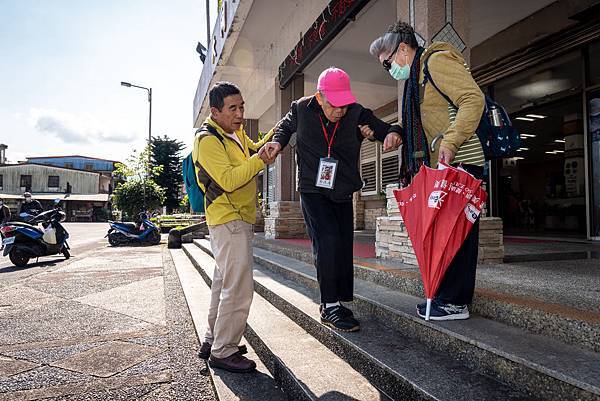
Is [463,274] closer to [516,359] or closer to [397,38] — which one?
[516,359]

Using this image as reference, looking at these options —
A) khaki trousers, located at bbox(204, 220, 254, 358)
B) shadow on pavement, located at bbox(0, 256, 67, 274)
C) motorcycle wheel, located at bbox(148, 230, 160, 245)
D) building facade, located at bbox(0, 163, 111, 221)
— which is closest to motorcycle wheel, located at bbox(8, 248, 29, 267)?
shadow on pavement, located at bbox(0, 256, 67, 274)

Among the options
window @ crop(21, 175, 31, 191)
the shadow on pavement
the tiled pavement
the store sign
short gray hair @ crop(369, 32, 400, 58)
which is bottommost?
the tiled pavement

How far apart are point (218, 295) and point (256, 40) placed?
7.18 metres

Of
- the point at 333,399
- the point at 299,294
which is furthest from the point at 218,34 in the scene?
the point at 333,399

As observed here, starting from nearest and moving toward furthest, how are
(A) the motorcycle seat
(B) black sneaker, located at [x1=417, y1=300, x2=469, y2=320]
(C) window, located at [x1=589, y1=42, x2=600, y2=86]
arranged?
1. (B) black sneaker, located at [x1=417, y1=300, x2=469, y2=320]
2. (C) window, located at [x1=589, y1=42, x2=600, y2=86]
3. (A) the motorcycle seat

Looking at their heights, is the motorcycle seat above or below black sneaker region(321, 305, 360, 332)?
above

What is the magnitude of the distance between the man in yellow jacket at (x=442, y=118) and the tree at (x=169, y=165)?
35073 millimetres

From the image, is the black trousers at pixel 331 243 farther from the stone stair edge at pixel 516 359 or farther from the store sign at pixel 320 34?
the store sign at pixel 320 34

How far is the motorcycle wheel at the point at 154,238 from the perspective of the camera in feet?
43.6

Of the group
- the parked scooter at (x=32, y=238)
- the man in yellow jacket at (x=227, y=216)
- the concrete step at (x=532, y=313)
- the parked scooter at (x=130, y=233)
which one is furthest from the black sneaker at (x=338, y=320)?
the parked scooter at (x=130, y=233)

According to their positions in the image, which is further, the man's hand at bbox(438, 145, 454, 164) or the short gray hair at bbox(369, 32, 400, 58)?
the short gray hair at bbox(369, 32, 400, 58)

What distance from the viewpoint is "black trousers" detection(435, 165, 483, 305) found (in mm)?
2289

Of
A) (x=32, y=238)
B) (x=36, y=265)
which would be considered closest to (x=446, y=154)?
(x=36, y=265)

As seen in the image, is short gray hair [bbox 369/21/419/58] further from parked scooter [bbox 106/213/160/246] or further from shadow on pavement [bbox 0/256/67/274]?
parked scooter [bbox 106/213/160/246]
